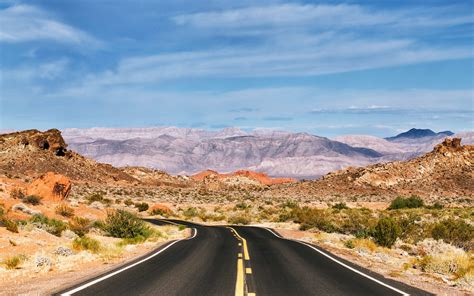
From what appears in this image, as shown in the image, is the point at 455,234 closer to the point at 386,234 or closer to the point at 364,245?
the point at 386,234

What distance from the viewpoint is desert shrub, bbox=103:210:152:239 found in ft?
92.6

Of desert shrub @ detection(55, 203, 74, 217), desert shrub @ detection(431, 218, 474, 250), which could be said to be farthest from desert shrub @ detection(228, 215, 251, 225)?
desert shrub @ detection(431, 218, 474, 250)

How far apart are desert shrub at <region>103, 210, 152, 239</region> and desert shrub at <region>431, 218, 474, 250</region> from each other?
19.7 metres

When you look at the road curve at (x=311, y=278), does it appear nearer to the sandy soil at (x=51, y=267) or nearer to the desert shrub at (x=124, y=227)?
the sandy soil at (x=51, y=267)

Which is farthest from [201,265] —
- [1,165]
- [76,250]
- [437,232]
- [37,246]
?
[1,165]

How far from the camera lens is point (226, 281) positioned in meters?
12.8

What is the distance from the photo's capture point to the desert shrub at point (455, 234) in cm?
2950

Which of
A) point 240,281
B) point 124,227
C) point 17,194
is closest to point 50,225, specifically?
point 124,227

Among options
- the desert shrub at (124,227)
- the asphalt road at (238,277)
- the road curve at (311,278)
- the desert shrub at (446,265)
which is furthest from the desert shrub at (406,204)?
the road curve at (311,278)

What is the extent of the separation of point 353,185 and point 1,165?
75989 millimetres

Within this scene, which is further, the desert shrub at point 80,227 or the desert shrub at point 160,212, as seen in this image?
the desert shrub at point 160,212

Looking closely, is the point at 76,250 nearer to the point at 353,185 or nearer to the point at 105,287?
the point at 105,287

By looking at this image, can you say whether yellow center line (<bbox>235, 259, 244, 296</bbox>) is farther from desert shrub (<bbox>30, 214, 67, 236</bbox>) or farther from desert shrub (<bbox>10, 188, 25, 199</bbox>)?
desert shrub (<bbox>10, 188, 25, 199</bbox>)

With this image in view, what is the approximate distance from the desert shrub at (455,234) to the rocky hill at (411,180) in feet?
204
